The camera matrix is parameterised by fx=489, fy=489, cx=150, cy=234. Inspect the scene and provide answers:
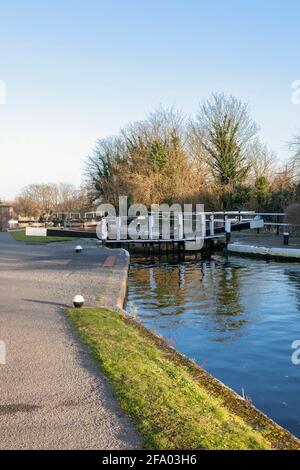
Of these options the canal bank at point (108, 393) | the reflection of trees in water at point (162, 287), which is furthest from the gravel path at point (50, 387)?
the reflection of trees in water at point (162, 287)

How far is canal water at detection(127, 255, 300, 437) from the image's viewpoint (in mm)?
6062

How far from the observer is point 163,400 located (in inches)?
175

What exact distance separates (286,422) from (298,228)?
20.8 m

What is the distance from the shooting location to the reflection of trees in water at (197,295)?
9.44 meters

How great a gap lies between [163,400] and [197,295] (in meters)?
7.94

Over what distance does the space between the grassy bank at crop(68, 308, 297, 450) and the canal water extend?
889mm

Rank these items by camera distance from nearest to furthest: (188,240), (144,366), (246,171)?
(144,366) → (188,240) → (246,171)

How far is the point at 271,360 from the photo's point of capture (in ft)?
23.2

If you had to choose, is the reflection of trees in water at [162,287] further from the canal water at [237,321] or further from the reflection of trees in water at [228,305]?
the reflection of trees in water at [228,305]

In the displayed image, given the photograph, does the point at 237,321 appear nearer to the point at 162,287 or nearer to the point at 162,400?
the point at 162,287

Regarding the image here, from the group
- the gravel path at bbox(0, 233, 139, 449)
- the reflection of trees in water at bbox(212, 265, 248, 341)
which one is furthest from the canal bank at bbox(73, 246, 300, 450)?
the reflection of trees in water at bbox(212, 265, 248, 341)

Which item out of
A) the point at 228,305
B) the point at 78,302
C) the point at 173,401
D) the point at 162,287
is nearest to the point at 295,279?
the point at 162,287
